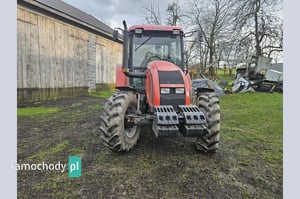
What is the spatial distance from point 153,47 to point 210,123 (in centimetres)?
187

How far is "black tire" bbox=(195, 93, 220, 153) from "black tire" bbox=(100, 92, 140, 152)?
1.07 meters

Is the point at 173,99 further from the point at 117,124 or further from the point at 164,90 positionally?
the point at 117,124

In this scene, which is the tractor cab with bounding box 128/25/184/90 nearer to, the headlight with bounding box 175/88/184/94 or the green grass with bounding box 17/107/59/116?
the headlight with bounding box 175/88/184/94

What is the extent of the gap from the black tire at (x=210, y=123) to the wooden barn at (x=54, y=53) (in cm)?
676

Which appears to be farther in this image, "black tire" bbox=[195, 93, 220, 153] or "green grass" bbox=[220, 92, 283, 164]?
"green grass" bbox=[220, 92, 283, 164]

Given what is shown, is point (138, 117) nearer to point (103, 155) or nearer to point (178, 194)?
point (103, 155)

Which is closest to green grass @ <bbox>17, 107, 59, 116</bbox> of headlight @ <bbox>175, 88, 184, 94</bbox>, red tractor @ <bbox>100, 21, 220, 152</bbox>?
red tractor @ <bbox>100, 21, 220, 152</bbox>

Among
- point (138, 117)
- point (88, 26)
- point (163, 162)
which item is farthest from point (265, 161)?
point (88, 26)

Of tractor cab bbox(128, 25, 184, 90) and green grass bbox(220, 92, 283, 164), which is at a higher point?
tractor cab bbox(128, 25, 184, 90)

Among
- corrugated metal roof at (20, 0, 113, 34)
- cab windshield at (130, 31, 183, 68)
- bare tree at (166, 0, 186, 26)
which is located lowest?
cab windshield at (130, 31, 183, 68)

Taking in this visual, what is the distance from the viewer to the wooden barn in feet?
24.6

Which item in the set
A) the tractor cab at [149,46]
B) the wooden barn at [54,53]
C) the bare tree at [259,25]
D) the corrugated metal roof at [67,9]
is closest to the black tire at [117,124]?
the tractor cab at [149,46]

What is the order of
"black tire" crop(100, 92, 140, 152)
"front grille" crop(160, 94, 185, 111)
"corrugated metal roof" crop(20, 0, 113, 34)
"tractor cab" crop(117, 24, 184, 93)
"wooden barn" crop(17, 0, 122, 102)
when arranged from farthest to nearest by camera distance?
"corrugated metal roof" crop(20, 0, 113, 34), "wooden barn" crop(17, 0, 122, 102), "tractor cab" crop(117, 24, 184, 93), "front grille" crop(160, 94, 185, 111), "black tire" crop(100, 92, 140, 152)

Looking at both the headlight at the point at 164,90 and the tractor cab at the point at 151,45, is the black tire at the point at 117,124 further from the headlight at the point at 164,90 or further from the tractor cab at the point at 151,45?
the tractor cab at the point at 151,45
